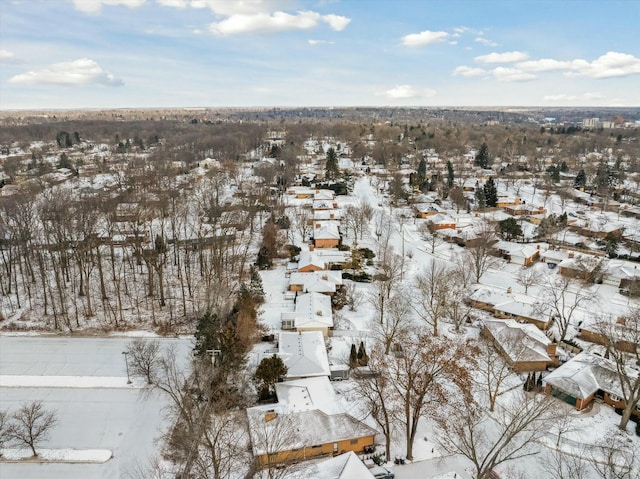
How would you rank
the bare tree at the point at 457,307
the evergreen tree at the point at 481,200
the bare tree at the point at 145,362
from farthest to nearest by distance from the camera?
the evergreen tree at the point at 481,200 < the bare tree at the point at 457,307 < the bare tree at the point at 145,362

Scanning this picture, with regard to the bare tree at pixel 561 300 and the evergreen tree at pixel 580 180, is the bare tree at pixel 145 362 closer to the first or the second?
the bare tree at pixel 561 300

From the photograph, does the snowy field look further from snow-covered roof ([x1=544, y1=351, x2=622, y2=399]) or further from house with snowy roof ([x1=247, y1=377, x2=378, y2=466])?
snow-covered roof ([x1=544, y1=351, x2=622, y2=399])

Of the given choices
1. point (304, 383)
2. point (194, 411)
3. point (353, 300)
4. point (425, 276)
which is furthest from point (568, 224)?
point (194, 411)

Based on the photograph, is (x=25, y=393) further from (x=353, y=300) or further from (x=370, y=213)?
(x=370, y=213)

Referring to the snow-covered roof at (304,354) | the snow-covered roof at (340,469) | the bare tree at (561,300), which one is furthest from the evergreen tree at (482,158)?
the snow-covered roof at (340,469)

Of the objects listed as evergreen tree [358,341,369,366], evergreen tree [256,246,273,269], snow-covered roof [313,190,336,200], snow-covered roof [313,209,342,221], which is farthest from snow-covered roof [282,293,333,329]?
snow-covered roof [313,190,336,200]

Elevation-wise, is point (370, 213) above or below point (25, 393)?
above
